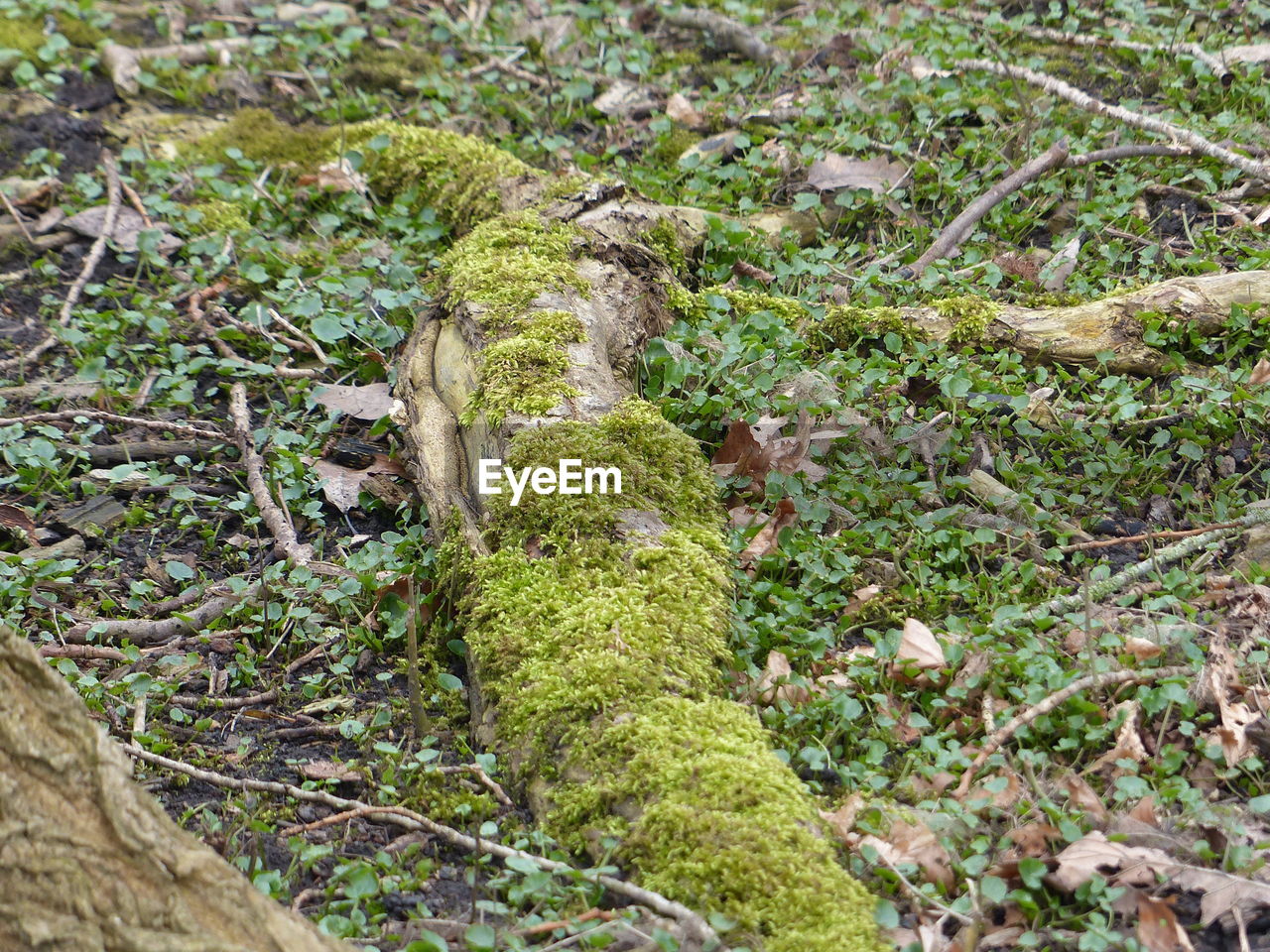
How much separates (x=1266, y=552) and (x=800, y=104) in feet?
11.8

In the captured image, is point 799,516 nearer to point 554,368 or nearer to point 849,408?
point 849,408

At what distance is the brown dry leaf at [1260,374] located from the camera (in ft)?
12.5

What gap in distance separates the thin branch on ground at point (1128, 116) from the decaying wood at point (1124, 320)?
917 mm

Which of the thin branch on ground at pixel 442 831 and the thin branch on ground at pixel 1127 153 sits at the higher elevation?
the thin branch on ground at pixel 1127 153

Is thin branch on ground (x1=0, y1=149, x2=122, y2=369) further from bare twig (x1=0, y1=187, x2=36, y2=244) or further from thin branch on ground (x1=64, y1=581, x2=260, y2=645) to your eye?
thin branch on ground (x1=64, y1=581, x2=260, y2=645)

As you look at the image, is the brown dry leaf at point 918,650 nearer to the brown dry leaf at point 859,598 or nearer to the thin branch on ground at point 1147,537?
the brown dry leaf at point 859,598

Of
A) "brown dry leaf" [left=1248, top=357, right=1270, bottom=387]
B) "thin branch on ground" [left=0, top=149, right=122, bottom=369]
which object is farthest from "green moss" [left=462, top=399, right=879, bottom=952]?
"thin branch on ground" [left=0, top=149, right=122, bottom=369]

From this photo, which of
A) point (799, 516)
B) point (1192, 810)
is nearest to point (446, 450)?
point (799, 516)

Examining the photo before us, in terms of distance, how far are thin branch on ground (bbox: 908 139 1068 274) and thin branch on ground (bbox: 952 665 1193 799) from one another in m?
2.27

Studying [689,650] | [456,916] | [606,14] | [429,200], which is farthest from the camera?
[606,14]

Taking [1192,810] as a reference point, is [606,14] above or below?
above

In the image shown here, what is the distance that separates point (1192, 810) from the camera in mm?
2363

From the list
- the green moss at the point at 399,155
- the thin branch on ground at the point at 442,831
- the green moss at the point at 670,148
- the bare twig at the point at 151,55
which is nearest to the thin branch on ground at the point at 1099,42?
the green moss at the point at 670,148

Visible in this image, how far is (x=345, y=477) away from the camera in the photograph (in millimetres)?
3869
